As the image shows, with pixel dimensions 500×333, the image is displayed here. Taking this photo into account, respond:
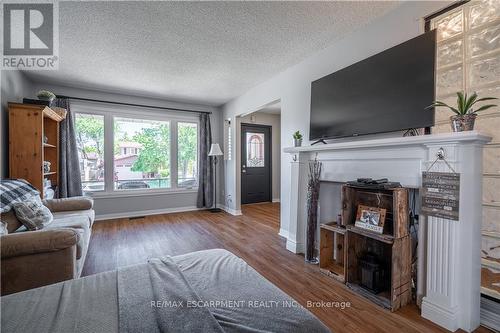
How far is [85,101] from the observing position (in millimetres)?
4160

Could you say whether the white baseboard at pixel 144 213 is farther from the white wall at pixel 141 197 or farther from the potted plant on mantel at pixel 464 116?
the potted plant on mantel at pixel 464 116

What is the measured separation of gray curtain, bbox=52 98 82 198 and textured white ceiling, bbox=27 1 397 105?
0.62m

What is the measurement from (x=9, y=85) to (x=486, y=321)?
5.50 meters

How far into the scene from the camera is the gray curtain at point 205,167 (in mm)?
5211

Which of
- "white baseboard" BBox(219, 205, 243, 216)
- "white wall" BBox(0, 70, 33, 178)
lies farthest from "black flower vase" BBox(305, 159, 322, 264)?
"white wall" BBox(0, 70, 33, 178)

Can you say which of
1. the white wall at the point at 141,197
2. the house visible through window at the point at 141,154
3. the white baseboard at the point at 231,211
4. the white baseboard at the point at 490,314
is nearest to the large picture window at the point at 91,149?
the house visible through window at the point at 141,154

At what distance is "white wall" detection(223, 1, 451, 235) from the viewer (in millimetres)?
1946

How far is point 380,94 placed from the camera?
6.53ft

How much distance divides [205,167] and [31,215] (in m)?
3.30

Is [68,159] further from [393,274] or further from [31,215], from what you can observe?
[393,274]

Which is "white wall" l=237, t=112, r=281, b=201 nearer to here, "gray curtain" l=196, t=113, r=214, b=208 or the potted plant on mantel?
"gray curtain" l=196, t=113, r=214, b=208

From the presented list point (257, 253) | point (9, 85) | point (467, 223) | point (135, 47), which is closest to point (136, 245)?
point (257, 253)

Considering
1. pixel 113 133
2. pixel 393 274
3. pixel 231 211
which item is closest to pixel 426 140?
pixel 393 274

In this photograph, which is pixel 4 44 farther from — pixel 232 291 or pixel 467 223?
pixel 467 223
